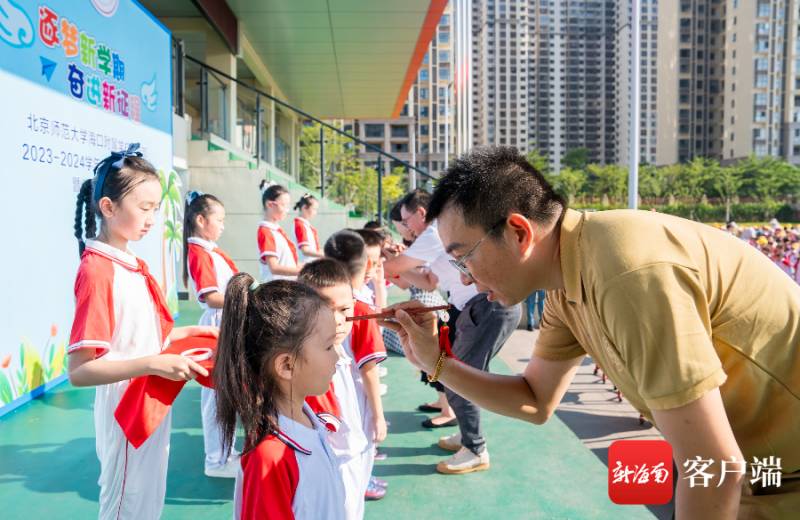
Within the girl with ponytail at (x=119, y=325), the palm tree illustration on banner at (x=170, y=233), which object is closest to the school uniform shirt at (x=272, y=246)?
the palm tree illustration on banner at (x=170, y=233)

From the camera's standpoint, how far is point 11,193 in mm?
4059

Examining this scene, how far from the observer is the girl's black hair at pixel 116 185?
88.1 inches

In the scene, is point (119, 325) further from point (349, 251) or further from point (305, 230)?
point (305, 230)

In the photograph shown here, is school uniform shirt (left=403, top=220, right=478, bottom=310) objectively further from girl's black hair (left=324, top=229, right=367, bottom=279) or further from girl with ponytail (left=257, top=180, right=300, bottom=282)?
girl with ponytail (left=257, top=180, right=300, bottom=282)

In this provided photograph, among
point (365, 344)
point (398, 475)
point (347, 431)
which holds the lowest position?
point (398, 475)

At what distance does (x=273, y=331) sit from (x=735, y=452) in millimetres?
1010

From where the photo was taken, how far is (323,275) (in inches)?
A: 100

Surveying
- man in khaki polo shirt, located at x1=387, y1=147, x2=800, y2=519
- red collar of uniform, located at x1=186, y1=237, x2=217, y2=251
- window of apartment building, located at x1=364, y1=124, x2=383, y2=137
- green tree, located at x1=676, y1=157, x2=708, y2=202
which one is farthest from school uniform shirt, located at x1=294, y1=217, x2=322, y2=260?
window of apartment building, located at x1=364, y1=124, x2=383, y2=137

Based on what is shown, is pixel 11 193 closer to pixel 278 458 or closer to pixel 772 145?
pixel 278 458

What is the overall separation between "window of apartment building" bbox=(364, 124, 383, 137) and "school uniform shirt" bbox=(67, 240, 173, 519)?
74759mm

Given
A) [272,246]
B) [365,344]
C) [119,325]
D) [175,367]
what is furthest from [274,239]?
[175,367]

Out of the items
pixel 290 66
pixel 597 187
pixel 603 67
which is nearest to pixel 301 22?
pixel 290 66

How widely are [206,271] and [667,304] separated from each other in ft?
9.35

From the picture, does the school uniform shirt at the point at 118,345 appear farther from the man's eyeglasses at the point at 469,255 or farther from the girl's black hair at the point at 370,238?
the girl's black hair at the point at 370,238
